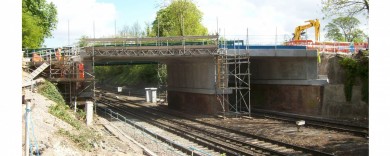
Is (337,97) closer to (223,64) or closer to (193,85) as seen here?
(223,64)

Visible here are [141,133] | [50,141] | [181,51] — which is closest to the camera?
[50,141]

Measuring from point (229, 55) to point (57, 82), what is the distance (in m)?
14.0

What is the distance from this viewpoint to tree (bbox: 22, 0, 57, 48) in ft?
130

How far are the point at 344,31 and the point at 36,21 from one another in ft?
192

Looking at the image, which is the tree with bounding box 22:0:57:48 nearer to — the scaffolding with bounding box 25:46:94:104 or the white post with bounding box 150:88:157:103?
the scaffolding with bounding box 25:46:94:104

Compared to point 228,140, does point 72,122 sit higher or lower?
higher

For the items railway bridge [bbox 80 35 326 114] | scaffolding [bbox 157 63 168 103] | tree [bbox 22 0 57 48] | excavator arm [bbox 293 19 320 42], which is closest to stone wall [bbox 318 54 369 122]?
railway bridge [bbox 80 35 326 114]

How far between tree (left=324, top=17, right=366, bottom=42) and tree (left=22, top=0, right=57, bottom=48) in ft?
165

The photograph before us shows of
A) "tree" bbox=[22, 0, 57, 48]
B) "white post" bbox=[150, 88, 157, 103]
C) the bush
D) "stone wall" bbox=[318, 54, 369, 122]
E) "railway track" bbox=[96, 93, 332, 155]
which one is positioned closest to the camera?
"railway track" bbox=[96, 93, 332, 155]

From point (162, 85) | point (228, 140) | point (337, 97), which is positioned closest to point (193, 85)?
point (337, 97)

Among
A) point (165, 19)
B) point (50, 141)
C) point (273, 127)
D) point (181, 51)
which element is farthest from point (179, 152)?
point (165, 19)

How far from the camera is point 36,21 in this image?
4338 cm
